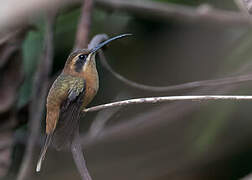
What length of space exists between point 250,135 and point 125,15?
1.28 metres

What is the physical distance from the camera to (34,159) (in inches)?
136

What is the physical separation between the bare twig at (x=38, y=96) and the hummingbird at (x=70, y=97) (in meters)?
0.20

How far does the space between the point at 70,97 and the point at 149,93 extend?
33.7 inches

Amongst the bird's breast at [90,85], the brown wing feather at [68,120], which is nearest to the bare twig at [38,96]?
the bird's breast at [90,85]

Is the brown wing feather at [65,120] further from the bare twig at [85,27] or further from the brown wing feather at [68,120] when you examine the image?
the bare twig at [85,27]

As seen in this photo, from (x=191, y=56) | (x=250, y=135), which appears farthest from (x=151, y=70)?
(x=250, y=135)

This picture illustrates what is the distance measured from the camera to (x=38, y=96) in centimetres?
320

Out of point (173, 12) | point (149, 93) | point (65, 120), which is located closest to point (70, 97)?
point (65, 120)

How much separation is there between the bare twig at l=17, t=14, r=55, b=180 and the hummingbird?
0.20m

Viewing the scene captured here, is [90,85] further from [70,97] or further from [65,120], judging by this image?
[65,120]

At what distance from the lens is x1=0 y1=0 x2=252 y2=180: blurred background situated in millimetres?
3217

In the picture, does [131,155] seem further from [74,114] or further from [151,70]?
[74,114]

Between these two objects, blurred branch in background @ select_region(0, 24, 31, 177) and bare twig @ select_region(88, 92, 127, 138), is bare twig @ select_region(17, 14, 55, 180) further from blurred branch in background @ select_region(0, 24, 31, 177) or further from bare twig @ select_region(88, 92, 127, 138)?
bare twig @ select_region(88, 92, 127, 138)

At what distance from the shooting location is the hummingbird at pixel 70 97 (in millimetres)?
2387
